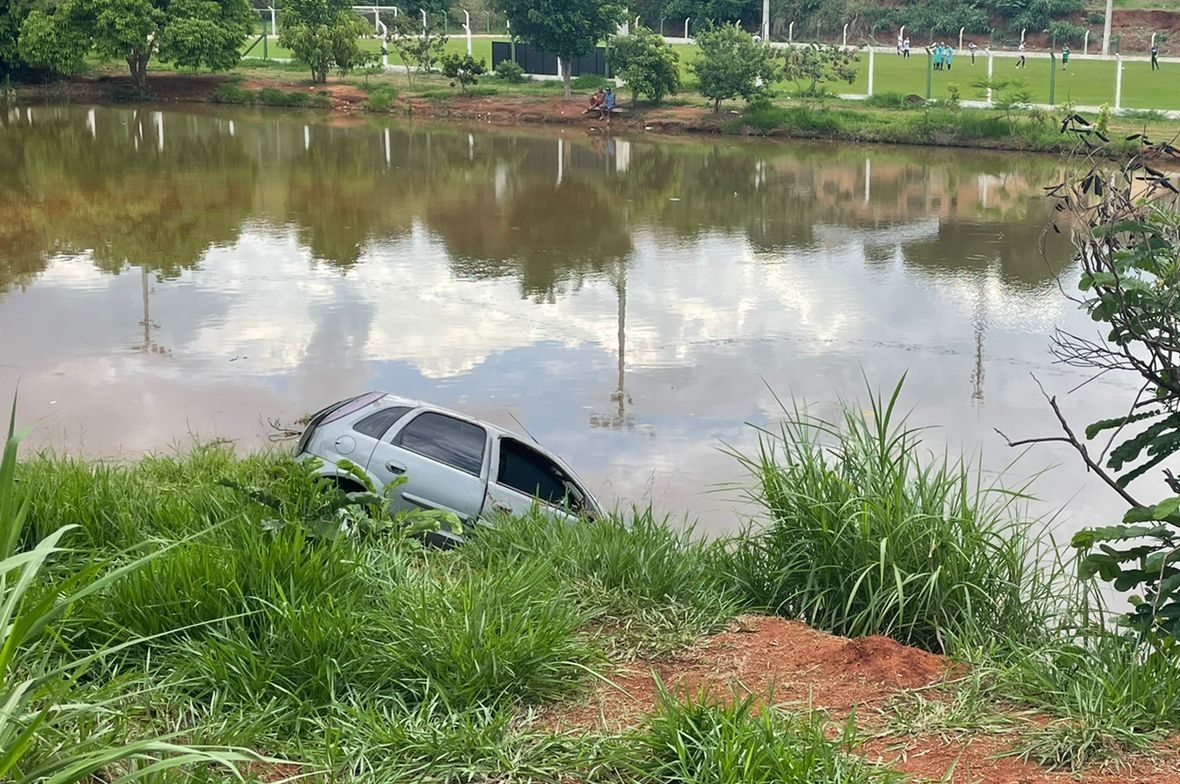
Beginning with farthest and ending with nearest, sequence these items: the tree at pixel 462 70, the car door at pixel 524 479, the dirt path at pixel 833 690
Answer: the tree at pixel 462 70, the car door at pixel 524 479, the dirt path at pixel 833 690

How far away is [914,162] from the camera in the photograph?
132ft

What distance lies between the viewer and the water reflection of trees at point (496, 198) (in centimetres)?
2406

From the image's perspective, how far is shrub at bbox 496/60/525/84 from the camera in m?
57.0

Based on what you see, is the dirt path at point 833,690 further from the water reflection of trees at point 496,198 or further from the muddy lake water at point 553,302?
the water reflection of trees at point 496,198

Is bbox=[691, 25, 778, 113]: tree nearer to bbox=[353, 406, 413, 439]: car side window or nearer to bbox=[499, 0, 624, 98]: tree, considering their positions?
bbox=[499, 0, 624, 98]: tree

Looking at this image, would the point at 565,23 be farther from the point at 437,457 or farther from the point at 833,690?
the point at 833,690

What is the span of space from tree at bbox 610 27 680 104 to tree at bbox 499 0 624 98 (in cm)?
433

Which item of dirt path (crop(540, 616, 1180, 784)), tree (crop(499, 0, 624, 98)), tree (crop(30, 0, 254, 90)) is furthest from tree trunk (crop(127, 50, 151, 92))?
dirt path (crop(540, 616, 1180, 784))

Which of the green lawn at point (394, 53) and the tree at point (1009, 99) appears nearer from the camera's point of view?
the tree at point (1009, 99)

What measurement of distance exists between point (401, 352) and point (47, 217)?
1245 cm

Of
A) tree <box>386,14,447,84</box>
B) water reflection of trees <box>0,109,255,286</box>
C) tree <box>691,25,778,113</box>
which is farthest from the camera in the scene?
tree <box>386,14,447,84</box>

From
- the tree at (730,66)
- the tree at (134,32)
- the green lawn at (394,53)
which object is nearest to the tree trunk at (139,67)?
the tree at (134,32)

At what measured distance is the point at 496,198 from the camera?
30.3 meters

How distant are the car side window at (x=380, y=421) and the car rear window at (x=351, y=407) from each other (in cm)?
16
